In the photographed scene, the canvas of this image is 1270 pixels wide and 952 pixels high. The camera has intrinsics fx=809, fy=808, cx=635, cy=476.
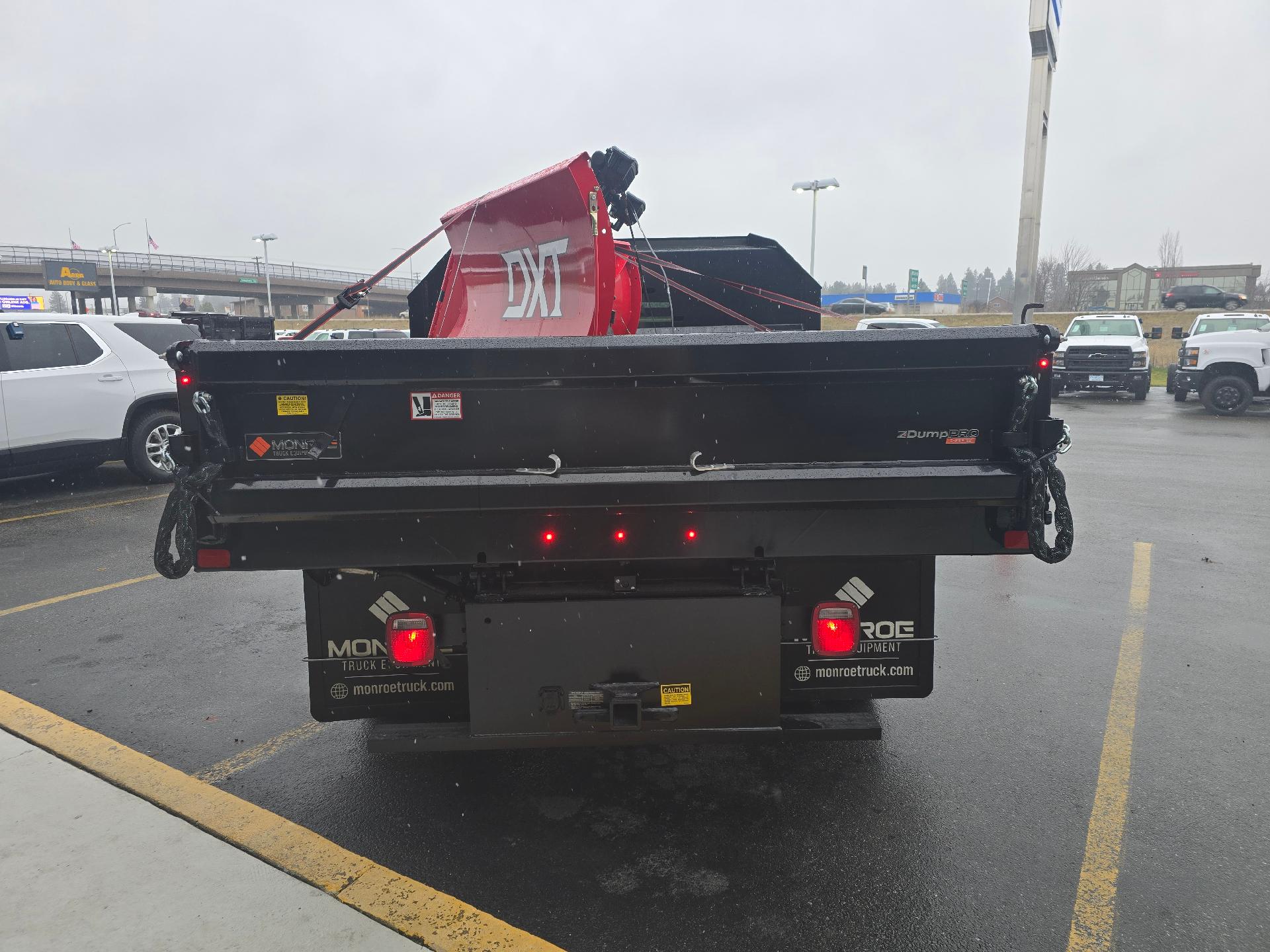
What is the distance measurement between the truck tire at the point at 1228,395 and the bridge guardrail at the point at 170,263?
57.9 m

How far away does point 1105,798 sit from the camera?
3.27 metres

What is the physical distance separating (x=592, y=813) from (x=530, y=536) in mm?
1223

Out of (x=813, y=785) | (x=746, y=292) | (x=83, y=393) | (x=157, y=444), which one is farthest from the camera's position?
(x=157, y=444)

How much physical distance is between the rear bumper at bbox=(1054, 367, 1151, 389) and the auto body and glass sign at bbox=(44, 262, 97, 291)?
196 ft

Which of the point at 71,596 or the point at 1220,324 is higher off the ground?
the point at 1220,324

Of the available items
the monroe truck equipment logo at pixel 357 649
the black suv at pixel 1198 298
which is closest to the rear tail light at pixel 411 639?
the monroe truck equipment logo at pixel 357 649

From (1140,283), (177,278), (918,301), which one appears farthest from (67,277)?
(1140,283)

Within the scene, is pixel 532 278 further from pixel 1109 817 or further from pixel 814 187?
pixel 814 187

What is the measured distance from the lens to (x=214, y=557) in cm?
280

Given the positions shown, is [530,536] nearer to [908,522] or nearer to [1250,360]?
[908,522]

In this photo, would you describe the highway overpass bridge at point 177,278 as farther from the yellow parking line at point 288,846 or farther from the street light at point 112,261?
the yellow parking line at point 288,846

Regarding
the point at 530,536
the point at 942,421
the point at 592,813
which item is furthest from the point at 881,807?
the point at 530,536

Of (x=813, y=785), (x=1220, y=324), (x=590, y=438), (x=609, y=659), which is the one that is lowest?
(x=813, y=785)

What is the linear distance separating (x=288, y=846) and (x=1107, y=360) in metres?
21.9
